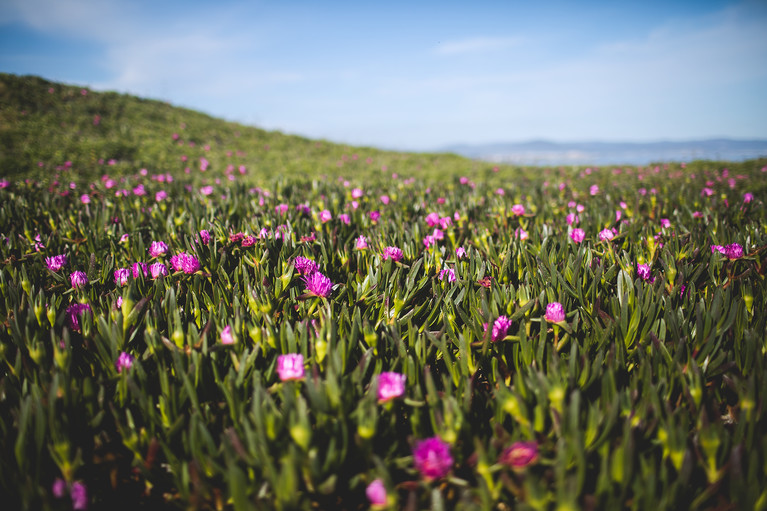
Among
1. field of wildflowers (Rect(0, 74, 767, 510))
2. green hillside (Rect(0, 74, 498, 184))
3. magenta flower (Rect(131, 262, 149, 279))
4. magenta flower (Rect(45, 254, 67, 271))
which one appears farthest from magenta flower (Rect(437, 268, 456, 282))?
green hillside (Rect(0, 74, 498, 184))

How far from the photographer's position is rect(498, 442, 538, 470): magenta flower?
0.79m

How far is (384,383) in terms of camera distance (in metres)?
0.97

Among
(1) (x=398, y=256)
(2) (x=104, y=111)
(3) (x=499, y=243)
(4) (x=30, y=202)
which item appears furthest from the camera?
(2) (x=104, y=111)

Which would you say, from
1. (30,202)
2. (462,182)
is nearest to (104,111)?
(30,202)

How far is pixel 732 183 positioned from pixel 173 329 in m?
6.53

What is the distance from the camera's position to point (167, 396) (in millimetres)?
1007

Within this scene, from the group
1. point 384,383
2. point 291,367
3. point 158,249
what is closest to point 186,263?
point 158,249

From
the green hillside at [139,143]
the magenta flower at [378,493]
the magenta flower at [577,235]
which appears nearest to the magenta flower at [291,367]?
the magenta flower at [378,493]

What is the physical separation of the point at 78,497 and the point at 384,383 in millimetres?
728

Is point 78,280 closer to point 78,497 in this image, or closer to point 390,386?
→ point 78,497

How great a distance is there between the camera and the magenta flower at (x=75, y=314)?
131 cm

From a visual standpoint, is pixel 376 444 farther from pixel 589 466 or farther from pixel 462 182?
pixel 462 182

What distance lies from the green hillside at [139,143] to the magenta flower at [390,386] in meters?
6.95

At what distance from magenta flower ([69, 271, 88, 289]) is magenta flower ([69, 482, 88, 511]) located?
95cm
